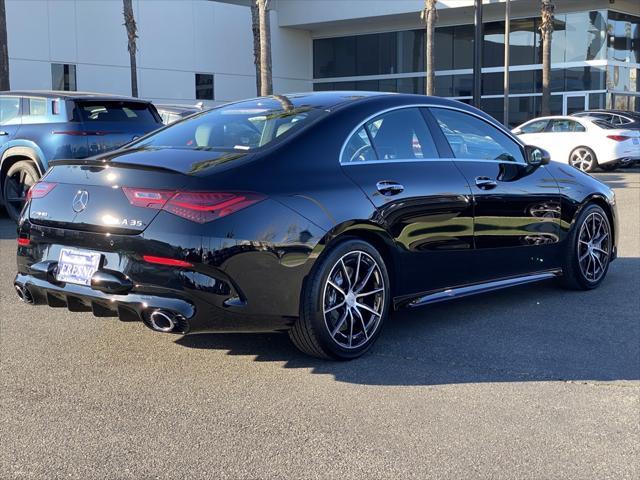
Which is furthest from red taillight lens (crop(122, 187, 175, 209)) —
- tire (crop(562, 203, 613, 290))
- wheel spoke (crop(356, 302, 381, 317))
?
tire (crop(562, 203, 613, 290))

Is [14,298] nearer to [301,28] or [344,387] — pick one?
[344,387]

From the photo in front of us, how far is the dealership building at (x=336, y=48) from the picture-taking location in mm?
29828

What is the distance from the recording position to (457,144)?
5.43 m

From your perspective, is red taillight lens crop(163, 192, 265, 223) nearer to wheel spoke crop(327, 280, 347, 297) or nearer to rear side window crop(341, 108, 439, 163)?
wheel spoke crop(327, 280, 347, 297)

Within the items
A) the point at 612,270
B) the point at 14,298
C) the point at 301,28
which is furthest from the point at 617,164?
the point at 301,28

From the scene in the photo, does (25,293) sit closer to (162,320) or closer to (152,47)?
(162,320)

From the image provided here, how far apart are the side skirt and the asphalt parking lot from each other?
0.24m

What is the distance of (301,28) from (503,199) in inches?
1450

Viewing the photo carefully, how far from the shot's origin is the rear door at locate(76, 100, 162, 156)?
374 inches

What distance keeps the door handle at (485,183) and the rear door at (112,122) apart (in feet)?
17.7

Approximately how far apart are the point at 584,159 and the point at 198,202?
1664 cm

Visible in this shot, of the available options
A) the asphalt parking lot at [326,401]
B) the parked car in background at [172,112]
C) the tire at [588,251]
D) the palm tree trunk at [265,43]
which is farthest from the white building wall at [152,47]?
the tire at [588,251]

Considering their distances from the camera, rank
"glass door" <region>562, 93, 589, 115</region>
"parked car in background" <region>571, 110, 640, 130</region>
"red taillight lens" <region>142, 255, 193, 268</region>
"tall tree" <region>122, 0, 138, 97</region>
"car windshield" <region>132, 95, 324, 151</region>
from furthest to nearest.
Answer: "glass door" <region>562, 93, 589, 115</region> < "tall tree" <region>122, 0, 138, 97</region> < "parked car in background" <region>571, 110, 640, 130</region> < "car windshield" <region>132, 95, 324, 151</region> < "red taillight lens" <region>142, 255, 193, 268</region>

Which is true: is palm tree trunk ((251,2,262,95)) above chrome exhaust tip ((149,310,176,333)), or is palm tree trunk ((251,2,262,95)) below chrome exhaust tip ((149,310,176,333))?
above
